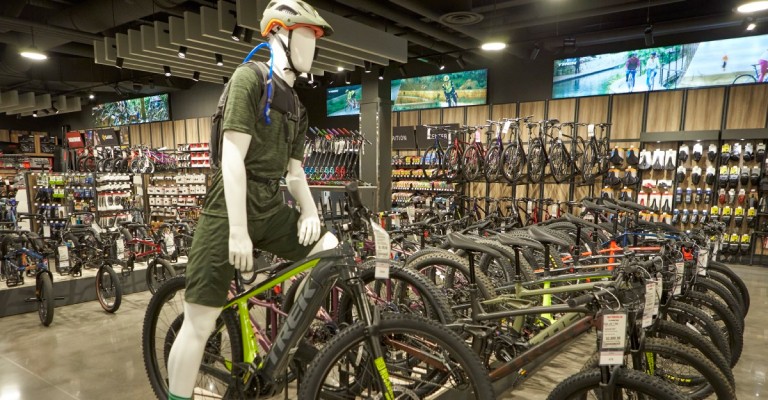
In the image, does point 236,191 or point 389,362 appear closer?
point 236,191

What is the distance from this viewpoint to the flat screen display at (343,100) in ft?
38.8

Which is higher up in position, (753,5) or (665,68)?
(753,5)

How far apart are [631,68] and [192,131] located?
11.7 m

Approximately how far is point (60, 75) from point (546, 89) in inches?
495

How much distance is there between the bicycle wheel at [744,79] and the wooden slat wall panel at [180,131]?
13542 millimetres

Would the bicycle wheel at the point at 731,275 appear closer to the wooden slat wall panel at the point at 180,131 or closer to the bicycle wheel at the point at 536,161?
the bicycle wheel at the point at 536,161

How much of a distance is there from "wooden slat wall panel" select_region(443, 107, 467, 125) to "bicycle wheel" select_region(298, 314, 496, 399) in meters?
8.92

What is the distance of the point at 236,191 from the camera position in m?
1.67

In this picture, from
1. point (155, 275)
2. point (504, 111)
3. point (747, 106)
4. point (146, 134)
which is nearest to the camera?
point (155, 275)

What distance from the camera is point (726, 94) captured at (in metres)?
7.46

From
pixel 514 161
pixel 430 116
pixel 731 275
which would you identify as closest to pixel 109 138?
pixel 430 116

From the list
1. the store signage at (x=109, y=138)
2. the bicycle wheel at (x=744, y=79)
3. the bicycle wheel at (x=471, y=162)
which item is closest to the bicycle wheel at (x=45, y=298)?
the bicycle wheel at (x=471, y=162)

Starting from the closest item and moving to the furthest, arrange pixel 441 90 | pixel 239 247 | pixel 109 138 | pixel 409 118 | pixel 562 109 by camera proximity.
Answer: pixel 239 247, pixel 562 109, pixel 441 90, pixel 409 118, pixel 109 138

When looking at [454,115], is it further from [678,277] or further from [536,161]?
[678,277]
